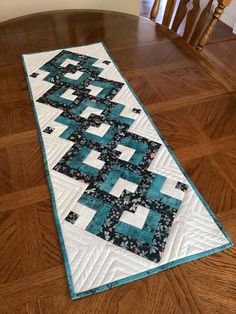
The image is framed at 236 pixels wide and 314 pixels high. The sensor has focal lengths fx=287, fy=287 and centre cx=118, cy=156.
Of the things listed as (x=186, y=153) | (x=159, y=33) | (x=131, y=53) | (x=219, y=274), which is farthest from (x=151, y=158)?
(x=159, y=33)

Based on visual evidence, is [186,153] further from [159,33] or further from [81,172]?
[159,33]

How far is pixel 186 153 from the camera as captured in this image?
781mm

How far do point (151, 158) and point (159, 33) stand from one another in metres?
0.73

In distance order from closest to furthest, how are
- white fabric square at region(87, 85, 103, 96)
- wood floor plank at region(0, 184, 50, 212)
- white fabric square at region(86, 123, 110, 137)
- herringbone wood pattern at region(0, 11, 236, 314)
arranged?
herringbone wood pattern at region(0, 11, 236, 314)
wood floor plank at region(0, 184, 50, 212)
white fabric square at region(86, 123, 110, 137)
white fabric square at region(87, 85, 103, 96)

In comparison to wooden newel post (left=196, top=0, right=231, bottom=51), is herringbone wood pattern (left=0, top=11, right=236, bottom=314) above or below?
below

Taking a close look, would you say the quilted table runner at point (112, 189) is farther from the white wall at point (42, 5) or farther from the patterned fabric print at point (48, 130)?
the white wall at point (42, 5)

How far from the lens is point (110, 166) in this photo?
2.47 ft

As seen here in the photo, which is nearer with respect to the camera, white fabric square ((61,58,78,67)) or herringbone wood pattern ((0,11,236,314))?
herringbone wood pattern ((0,11,236,314))

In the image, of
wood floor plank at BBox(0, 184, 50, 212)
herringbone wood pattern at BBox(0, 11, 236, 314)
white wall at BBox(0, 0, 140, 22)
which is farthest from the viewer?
white wall at BBox(0, 0, 140, 22)

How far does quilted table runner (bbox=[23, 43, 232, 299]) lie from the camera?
1.92 feet

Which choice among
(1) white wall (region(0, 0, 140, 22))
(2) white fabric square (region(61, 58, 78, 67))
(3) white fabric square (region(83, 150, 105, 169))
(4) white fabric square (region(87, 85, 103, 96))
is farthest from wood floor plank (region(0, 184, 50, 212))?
(1) white wall (region(0, 0, 140, 22))

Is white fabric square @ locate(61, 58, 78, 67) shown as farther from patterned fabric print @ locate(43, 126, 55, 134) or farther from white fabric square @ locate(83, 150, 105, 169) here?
white fabric square @ locate(83, 150, 105, 169)

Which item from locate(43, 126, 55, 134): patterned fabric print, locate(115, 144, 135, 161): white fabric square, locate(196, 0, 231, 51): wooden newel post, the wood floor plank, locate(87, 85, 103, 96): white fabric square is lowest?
the wood floor plank

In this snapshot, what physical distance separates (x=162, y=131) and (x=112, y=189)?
25cm
